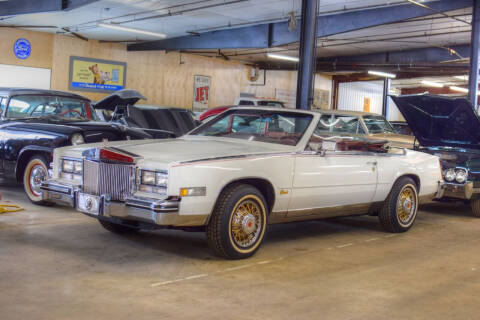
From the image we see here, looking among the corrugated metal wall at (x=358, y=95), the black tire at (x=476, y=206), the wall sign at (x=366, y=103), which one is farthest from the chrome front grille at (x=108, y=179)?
the wall sign at (x=366, y=103)

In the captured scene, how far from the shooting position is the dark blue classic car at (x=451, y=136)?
8.28 meters

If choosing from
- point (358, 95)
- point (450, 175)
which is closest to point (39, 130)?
point (450, 175)

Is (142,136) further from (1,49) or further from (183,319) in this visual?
(1,49)

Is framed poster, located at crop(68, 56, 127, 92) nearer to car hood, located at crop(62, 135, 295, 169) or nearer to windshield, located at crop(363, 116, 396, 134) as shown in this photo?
windshield, located at crop(363, 116, 396, 134)

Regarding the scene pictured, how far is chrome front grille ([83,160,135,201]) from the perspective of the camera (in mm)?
4844

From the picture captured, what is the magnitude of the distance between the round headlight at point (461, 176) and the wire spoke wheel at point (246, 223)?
4384 millimetres

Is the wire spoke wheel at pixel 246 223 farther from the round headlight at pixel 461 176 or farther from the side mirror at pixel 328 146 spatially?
the round headlight at pixel 461 176

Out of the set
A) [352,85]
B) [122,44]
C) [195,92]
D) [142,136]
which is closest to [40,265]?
[142,136]

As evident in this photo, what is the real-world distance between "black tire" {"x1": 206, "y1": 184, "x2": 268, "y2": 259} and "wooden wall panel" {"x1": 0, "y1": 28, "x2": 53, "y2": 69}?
18191 mm

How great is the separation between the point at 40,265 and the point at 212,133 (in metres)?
2.48

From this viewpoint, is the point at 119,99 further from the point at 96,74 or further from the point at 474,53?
the point at 96,74

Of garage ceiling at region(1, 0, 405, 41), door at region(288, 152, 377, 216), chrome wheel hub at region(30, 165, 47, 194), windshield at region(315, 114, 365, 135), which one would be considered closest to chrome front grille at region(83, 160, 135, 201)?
door at region(288, 152, 377, 216)

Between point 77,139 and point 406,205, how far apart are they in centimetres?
448

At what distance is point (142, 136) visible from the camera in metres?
8.85
